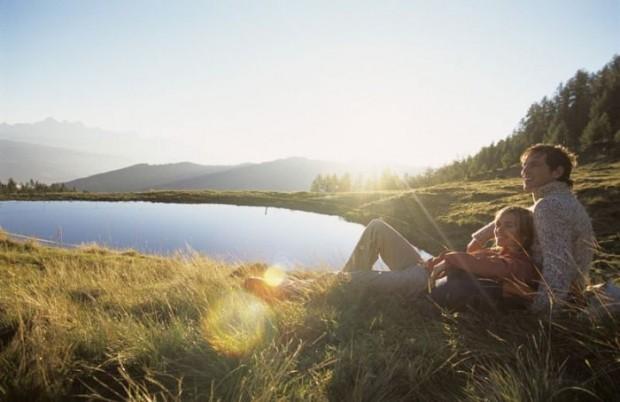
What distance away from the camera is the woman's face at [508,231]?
13.6 ft

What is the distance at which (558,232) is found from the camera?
11.9ft

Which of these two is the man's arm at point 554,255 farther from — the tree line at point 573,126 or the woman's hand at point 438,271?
the tree line at point 573,126

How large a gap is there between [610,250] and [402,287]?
63.1 feet

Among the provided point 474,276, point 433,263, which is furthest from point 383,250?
point 474,276

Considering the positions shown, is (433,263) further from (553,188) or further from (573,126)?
(573,126)

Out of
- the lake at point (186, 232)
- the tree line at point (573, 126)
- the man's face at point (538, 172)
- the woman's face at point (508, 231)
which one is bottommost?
the lake at point (186, 232)

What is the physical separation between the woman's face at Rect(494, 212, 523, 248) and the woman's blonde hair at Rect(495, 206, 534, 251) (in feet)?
0.10

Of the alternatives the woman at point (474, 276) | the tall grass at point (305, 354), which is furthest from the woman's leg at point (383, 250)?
the tall grass at point (305, 354)

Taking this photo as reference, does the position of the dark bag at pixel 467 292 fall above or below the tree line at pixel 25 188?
below

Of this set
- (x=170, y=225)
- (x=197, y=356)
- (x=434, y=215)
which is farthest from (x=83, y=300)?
(x=434, y=215)

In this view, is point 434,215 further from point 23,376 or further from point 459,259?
point 23,376

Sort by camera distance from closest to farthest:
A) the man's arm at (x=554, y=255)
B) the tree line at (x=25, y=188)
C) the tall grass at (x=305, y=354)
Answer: the tall grass at (x=305, y=354), the man's arm at (x=554, y=255), the tree line at (x=25, y=188)

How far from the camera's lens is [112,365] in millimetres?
2951

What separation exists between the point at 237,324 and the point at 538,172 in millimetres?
3900
